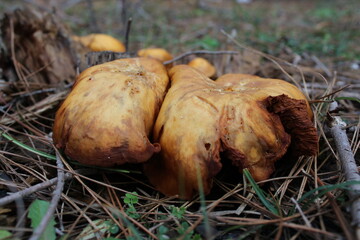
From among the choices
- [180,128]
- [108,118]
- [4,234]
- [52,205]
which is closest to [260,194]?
[180,128]

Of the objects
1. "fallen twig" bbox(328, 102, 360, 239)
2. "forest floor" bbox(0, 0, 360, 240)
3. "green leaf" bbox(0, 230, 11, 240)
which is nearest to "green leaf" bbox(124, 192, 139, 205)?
"forest floor" bbox(0, 0, 360, 240)

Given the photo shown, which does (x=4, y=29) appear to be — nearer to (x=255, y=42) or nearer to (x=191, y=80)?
(x=191, y=80)

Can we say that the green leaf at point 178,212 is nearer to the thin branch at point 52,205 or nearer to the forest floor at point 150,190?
the forest floor at point 150,190

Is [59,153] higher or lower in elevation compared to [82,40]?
lower

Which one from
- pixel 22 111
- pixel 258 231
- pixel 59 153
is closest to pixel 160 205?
pixel 258 231

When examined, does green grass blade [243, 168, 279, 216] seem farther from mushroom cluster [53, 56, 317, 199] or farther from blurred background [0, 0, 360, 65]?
blurred background [0, 0, 360, 65]

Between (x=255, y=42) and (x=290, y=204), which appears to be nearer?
(x=290, y=204)

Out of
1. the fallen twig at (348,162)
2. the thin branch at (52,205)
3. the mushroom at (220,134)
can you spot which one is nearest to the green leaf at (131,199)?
the mushroom at (220,134)
